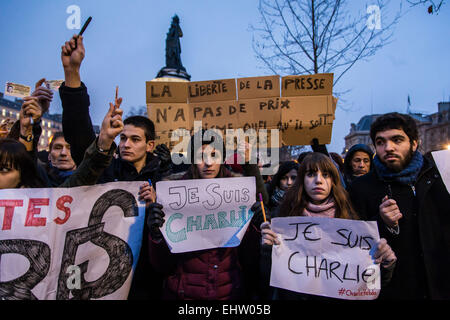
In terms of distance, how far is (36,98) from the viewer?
7.52 ft

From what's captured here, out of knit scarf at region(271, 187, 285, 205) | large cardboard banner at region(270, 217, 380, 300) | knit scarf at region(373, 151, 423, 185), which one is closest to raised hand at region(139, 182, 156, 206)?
large cardboard banner at region(270, 217, 380, 300)

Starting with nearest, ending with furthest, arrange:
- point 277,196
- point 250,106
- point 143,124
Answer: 1. point 143,124
2. point 277,196
3. point 250,106

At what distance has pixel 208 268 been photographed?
6.66ft

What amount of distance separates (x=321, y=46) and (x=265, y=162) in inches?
160

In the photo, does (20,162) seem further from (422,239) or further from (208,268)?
(422,239)

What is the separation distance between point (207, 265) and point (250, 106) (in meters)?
2.15

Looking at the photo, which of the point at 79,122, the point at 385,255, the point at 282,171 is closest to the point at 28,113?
the point at 79,122

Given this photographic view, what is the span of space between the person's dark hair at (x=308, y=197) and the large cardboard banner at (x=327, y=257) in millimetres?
174

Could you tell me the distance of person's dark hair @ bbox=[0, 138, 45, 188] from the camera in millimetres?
1979

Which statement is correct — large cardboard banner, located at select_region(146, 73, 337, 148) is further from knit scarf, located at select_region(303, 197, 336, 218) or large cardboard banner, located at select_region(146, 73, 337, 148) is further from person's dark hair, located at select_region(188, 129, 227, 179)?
knit scarf, located at select_region(303, 197, 336, 218)

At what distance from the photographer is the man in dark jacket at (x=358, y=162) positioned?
145 inches

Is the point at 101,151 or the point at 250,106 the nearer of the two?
the point at 101,151

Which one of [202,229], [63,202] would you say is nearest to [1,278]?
[63,202]
